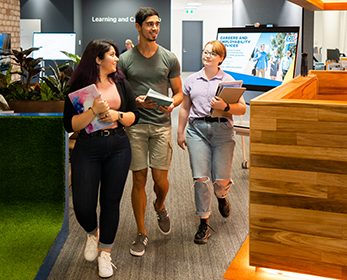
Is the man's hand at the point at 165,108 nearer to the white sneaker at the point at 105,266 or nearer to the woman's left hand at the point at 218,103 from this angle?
the woman's left hand at the point at 218,103

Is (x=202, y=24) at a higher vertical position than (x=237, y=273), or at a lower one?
higher

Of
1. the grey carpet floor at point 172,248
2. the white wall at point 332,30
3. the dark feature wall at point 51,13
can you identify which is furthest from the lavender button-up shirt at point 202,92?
the dark feature wall at point 51,13

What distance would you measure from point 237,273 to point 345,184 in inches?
21.9

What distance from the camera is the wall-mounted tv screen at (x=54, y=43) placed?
11.3 meters

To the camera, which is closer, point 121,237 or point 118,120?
point 118,120

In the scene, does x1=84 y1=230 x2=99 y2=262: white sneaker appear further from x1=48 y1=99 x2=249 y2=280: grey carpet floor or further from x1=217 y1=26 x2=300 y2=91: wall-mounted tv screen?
x1=217 y1=26 x2=300 y2=91: wall-mounted tv screen

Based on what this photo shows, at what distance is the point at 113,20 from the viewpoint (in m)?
13.9

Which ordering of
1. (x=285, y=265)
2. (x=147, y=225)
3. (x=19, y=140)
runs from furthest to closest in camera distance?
(x=147, y=225) < (x=19, y=140) < (x=285, y=265)

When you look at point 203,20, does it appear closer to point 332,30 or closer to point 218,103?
point 332,30

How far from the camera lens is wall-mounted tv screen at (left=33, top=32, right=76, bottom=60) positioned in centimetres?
1127

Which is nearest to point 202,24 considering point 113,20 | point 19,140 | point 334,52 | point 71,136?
point 113,20

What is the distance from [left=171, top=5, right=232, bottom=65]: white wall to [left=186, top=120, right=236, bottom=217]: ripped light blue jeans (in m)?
19.6

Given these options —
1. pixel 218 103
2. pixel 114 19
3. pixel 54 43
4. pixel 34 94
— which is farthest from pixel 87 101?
pixel 114 19

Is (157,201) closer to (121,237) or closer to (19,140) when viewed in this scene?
(121,237)
